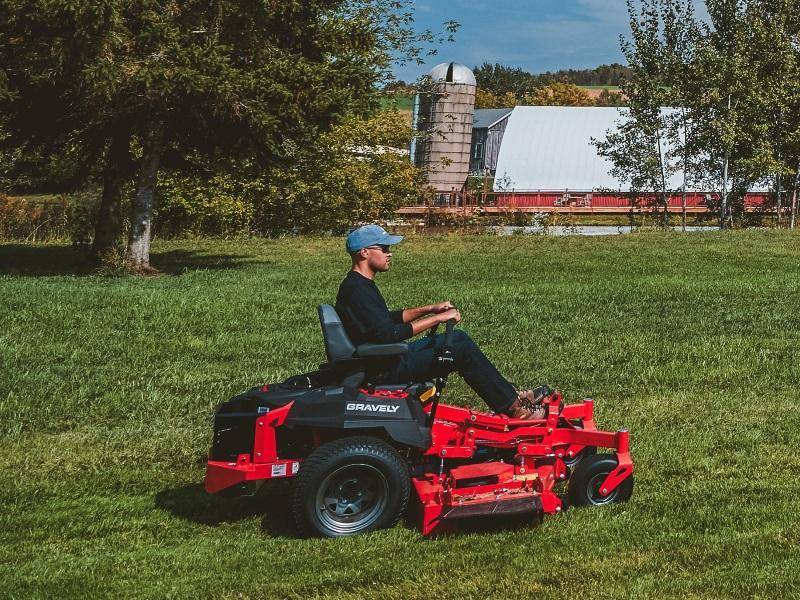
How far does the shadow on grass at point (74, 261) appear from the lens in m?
23.1

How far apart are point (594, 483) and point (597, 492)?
0.06 metres

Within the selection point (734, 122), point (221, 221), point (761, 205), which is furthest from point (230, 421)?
point (761, 205)

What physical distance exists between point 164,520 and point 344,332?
166cm

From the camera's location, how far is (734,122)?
37719 mm

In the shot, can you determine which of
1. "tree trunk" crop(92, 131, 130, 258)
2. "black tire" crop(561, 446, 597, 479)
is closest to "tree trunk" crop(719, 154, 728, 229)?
"tree trunk" crop(92, 131, 130, 258)

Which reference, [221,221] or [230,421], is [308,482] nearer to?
[230,421]

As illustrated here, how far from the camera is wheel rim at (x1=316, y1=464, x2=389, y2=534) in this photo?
6645 millimetres

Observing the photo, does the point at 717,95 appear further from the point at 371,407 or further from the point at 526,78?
the point at 526,78

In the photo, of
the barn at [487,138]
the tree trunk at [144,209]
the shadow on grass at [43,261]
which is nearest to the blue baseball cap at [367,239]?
the tree trunk at [144,209]

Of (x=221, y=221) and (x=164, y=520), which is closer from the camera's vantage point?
(x=164, y=520)

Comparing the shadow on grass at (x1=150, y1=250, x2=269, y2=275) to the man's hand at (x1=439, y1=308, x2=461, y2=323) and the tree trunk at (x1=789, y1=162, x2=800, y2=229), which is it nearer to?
the man's hand at (x1=439, y1=308, x2=461, y2=323)

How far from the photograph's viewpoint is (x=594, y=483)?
724cm

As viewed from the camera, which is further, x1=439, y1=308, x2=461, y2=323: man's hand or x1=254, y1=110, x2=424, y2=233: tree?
x1=254, y1=110, x2=424, y2=233: tree

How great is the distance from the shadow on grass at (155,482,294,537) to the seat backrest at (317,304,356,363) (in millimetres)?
1059
